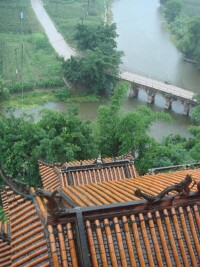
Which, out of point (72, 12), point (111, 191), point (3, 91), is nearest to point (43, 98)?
point (3, 91)

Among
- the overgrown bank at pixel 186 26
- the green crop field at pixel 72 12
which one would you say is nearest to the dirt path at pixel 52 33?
the green crop field at pixel 72 12

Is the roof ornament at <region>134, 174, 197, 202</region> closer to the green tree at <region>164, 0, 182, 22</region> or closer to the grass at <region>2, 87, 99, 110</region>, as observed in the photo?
the grass at <region>2, 87, 99, 110</region>

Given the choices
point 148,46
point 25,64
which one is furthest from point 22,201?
point 148,46

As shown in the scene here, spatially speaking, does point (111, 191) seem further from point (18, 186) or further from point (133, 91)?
point (133, 91)

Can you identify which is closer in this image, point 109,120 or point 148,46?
point 109,120

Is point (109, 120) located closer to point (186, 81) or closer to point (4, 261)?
point (4, 261)

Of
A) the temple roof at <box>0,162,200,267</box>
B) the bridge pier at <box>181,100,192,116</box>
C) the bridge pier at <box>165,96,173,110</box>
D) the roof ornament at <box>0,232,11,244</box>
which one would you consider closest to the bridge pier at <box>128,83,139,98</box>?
the bridge pier at <box>165,96,173,110</box>
